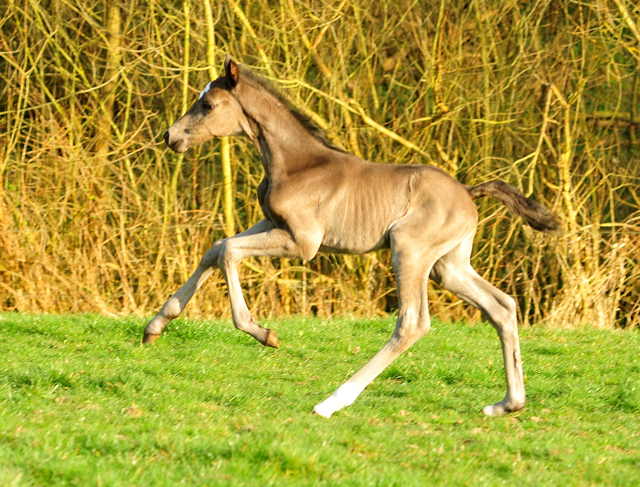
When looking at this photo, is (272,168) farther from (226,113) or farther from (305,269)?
(305,269)

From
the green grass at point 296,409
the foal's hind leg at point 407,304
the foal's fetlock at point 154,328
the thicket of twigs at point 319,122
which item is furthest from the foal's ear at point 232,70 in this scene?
the thicket of twigs at point 319,122

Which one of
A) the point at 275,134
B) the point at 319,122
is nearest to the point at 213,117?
the point at 275,134

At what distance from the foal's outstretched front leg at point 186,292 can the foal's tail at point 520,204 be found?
1.61m

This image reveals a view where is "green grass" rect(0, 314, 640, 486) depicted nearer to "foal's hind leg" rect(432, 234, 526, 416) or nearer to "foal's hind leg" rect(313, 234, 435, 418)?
"foal's hind leg" rect(432, 234, 526, 416)

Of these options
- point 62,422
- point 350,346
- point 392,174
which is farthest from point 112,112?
point 62,422

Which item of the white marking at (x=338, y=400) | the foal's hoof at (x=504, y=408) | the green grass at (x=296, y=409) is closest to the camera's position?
the green grass at (x=296, y=409)

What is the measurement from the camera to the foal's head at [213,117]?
6438 mm

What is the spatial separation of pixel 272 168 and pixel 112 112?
22.1 feet

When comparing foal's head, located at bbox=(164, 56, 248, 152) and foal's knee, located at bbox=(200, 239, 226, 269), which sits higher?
foal's head, located at bbox=(164, 56, 248, 152)

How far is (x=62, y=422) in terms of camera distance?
5.10 meters

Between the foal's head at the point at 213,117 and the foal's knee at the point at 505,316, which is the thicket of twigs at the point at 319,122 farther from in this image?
the foal's knee at the point at 505,316

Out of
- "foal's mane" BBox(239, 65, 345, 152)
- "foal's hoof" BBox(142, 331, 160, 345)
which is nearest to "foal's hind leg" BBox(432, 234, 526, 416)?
"foal's mane" BBox(239, 65, 345, 152)

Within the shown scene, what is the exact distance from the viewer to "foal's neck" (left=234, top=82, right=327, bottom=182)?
6.44m

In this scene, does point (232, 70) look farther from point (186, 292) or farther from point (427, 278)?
point (427, 278)
